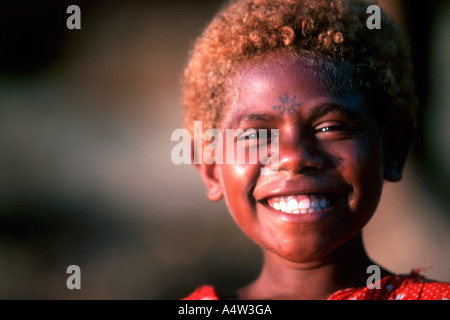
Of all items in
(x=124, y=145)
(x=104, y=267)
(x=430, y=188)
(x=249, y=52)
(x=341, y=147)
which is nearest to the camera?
(x=341, y=147)

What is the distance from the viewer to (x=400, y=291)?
5.14 feet

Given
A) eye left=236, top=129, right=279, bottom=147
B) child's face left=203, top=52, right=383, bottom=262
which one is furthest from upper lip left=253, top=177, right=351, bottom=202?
eye left=236, top=129, right=279, bottom=147

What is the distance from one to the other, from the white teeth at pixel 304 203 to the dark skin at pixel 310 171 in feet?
0.04

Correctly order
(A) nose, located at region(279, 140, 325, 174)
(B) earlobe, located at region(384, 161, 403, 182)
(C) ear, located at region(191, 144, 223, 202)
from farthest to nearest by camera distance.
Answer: (C) ear, located at region(191, 144, 223, 202) < (B) earlobe, located at region(384, 161, 403, 182) < (A) nose, located at region(279, 140, 325, 174)

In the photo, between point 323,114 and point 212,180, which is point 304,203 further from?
point 212,180

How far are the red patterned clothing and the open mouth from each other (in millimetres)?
318

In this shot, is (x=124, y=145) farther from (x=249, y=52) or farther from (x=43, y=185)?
(x=249, y=52)

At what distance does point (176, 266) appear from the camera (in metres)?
4.27

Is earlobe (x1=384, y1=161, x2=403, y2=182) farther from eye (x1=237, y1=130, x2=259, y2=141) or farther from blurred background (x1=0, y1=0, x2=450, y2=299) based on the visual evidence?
blurred background (x1=0, y1=0, x2=450, y2=299)

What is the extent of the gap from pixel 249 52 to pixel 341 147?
18.5 inches

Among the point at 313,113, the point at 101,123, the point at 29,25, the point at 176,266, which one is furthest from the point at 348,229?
the point at 29,25

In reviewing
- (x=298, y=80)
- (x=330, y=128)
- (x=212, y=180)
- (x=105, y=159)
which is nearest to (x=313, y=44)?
(x=298, y=80)

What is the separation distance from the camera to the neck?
1.64m

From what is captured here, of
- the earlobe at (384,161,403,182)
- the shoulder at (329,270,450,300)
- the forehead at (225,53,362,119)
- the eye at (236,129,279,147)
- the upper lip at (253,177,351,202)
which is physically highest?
the forehead at (225,53,362,119)
